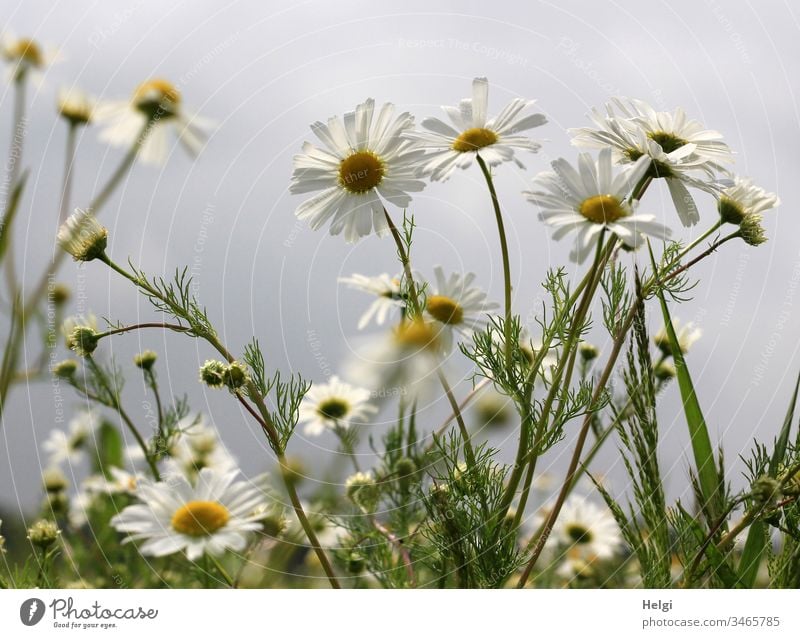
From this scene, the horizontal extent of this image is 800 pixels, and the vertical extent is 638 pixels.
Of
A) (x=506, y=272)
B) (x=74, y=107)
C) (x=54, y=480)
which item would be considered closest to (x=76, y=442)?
(x=54, y=480)

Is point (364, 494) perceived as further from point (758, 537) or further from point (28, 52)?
point (28, 52)

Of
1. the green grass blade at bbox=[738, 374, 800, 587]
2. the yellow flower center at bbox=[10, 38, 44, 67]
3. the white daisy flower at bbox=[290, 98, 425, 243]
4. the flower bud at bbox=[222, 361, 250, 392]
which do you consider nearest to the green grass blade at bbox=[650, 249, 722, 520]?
the green grass blade at bbox=[738, 374, 800, 587]

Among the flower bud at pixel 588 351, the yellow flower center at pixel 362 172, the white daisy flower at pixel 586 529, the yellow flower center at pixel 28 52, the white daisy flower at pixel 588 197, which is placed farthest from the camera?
the white daisy flower at pixel 586 529

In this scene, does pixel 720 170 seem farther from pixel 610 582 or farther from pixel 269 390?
pixel 610 582

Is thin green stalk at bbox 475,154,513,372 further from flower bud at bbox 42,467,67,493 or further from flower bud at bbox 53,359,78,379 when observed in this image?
flower bud at bbox 42,467,67,493

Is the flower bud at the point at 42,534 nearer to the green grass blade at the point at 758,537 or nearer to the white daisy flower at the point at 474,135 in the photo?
the white daisy flower at the point at 474,135

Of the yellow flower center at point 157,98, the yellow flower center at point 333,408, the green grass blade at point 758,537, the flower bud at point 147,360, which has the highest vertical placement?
the yellow flower center at point 157,98

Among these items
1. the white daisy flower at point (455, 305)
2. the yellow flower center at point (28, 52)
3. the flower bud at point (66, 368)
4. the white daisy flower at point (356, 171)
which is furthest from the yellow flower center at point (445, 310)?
the yellow flower center at point (28, 52)
